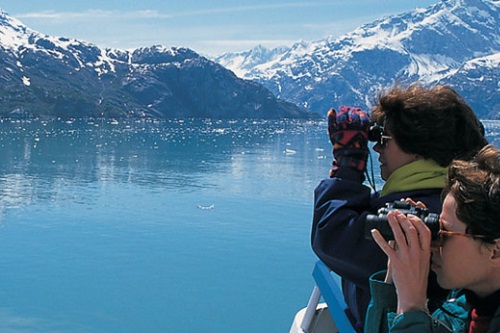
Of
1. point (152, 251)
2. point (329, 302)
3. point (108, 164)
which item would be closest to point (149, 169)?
point (108, 164)

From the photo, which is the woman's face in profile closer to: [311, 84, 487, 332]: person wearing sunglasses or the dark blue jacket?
[311, 84, 487, 332]: person wearing sunglasses

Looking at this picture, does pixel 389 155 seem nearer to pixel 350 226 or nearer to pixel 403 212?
pixel 350 226

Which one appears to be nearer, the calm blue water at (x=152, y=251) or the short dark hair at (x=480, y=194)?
the short dark hair at (x=480, y=194)

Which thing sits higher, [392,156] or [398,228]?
[392,156]

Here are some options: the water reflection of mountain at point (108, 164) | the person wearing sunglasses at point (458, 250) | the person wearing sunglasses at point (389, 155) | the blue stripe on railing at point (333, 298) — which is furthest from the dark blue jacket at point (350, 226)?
the water reflection of mountain at point (108, 164)

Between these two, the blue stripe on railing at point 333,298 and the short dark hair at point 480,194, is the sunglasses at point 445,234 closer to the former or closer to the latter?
the short dark hair at point 480,194

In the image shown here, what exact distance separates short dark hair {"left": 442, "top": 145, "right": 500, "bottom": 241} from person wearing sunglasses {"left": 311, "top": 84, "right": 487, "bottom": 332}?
605 millimetres

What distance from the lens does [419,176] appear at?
2.69 meters

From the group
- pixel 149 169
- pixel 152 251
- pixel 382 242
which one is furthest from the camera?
pixel 149 169

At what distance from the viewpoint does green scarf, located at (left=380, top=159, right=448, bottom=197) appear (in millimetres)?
2670

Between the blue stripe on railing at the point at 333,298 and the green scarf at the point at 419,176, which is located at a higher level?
the green scarf at the point at 419,176

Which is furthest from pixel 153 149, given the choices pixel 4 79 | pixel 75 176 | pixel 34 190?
pixel 4 79

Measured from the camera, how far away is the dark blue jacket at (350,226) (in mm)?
2570

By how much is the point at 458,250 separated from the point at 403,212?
0.22 metres
